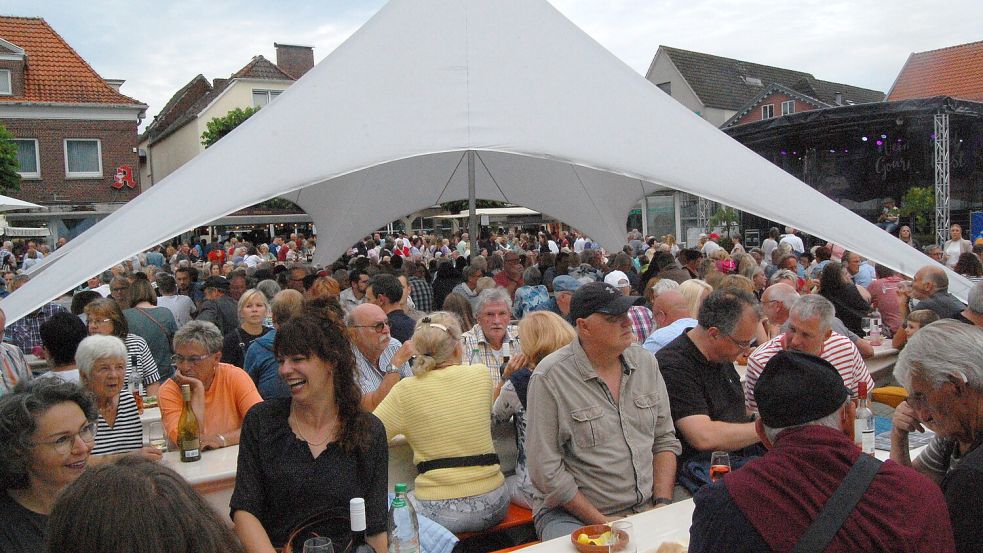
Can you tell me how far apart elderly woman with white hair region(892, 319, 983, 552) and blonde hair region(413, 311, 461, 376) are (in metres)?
2.15

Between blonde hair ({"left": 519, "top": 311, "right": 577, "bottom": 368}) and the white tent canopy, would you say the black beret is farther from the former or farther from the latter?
the white tent canopy

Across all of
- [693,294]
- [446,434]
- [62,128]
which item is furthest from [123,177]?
[446,434]

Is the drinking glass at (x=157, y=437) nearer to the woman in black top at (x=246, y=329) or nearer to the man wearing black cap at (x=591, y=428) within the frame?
the woman in black top at (x=246, y=329)

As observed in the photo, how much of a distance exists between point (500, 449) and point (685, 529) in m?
2.03

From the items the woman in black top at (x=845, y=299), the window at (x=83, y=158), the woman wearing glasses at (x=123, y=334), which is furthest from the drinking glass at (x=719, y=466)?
the window at (x=83, y=158)

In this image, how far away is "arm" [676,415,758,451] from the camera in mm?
3637

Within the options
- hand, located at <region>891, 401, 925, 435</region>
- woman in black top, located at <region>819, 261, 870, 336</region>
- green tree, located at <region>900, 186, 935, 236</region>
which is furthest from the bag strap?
green tree, located at <region>900, 186, 935, 236</region>

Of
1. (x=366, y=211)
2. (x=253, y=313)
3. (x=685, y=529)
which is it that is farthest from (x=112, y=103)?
(x=685, y=529)

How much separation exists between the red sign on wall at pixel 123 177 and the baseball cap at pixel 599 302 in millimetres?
31361

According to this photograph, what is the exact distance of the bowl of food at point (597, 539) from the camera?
2.68 meters

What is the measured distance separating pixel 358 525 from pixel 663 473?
172 cm

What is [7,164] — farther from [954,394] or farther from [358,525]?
[954,394]

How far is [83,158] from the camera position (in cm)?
3064

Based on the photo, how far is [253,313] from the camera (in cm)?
612
